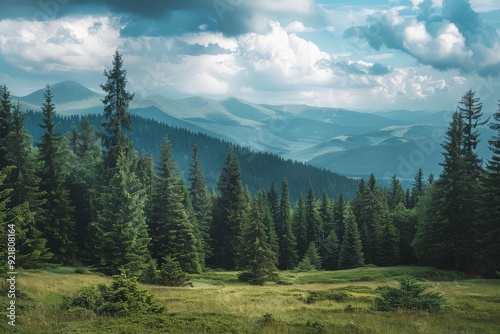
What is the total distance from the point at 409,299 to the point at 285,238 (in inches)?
2421

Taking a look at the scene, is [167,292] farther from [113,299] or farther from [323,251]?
[323,251]

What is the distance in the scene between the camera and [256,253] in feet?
156

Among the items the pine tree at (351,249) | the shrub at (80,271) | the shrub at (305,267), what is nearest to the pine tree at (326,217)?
the pine tree at (351,249)

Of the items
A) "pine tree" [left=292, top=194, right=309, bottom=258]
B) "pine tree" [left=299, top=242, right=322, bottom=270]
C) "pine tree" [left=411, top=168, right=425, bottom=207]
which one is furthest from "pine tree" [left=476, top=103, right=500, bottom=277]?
"pine tree" [left=411, top=168, right=425, bottom=207]

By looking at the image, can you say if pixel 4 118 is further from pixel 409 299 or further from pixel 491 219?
pixel 491 219

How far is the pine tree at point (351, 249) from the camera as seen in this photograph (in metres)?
67.4

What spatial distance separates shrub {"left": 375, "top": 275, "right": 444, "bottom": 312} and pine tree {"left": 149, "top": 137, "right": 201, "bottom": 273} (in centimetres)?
3100

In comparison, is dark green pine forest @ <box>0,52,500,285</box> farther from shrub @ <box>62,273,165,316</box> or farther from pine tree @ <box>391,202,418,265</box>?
shrub @ <box>62,273,165,316</box>

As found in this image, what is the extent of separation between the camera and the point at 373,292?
2842 centimetres

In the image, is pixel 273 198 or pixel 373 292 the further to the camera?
pixel 273 198

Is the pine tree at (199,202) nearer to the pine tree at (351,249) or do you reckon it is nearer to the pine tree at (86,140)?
the pine tree at (86,140)

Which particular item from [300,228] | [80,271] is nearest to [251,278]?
[80,271]

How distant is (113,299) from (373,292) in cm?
1905

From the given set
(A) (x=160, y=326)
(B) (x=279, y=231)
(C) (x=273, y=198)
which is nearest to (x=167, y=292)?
(A) (x=160, y=326)
